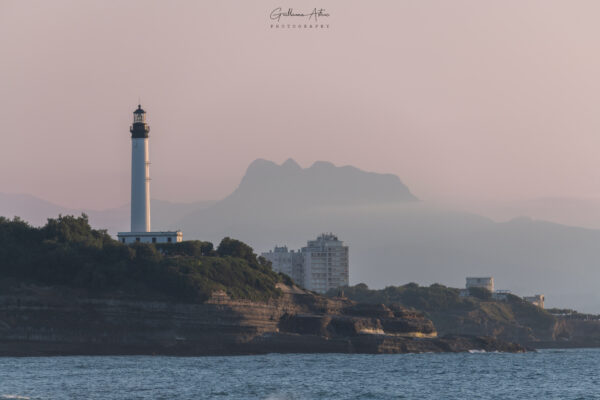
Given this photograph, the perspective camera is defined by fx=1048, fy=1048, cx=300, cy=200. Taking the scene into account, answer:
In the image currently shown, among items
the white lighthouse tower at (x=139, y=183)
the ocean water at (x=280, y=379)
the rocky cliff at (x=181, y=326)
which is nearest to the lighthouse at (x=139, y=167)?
the white lighthouse tower at (x=139, y=183)

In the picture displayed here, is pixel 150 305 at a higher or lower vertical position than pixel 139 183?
lower

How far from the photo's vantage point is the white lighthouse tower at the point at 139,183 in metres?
146

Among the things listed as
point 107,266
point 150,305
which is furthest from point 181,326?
point 107,266

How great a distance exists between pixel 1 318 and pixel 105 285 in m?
13.0

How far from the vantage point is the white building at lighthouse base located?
148 metres

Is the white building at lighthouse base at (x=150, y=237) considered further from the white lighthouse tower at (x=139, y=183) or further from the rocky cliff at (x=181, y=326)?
the rocky cliff at (x=181, y=326)

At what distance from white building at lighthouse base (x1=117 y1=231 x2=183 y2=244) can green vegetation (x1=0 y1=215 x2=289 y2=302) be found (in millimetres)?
7905

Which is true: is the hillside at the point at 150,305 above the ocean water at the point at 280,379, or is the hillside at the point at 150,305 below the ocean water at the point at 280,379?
above

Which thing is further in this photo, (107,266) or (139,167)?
(139,167)

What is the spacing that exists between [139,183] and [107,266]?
85.7ft

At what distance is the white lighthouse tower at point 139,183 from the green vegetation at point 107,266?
8502 mm

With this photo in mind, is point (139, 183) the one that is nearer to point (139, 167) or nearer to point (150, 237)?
point (139, 167)

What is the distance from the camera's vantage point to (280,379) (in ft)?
283

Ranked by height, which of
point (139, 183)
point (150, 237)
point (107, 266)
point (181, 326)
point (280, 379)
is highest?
point (139, 183)
